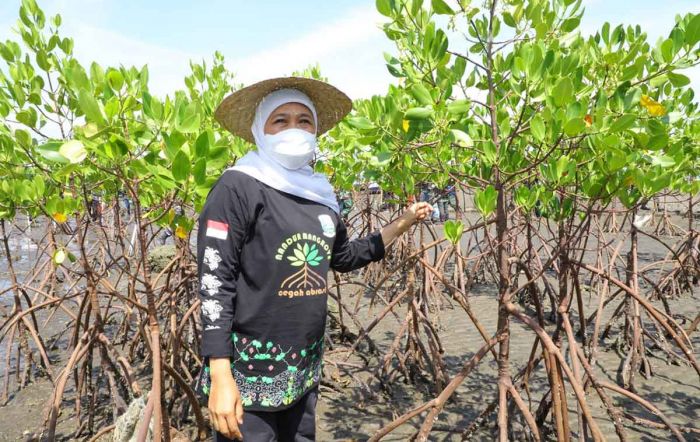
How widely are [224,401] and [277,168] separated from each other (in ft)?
2.48

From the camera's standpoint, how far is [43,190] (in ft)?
6.54

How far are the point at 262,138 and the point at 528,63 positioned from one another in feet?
2.98

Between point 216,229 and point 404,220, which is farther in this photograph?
point 404,220

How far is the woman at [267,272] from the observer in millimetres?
1323

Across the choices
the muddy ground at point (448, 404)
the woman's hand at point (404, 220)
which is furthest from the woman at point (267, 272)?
the muddy ground at point (448, 404)

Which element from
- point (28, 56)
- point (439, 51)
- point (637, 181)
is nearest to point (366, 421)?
point (637, 181)

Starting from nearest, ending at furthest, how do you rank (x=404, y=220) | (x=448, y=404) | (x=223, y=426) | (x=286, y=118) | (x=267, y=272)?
(x=223, y=426) → (x=267, y=272) → (x=286, y=118) → (x=404, y=220) → (x=448, y=404)

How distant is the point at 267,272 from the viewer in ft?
4.67

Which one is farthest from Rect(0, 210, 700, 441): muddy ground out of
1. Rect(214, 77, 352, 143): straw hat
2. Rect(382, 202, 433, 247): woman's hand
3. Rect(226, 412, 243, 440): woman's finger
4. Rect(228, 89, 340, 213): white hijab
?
Rect(214, 77, 352, 143): straw hat

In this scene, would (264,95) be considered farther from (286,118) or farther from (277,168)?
(277,168)

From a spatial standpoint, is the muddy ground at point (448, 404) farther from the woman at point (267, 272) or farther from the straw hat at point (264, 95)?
the straw hat at point (264, 95)

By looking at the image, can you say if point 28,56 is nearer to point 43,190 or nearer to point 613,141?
point 43,190

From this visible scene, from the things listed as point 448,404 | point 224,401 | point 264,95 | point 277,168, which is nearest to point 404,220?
point 277,168

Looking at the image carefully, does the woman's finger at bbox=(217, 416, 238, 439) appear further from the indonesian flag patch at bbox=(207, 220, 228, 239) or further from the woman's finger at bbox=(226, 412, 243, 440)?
the indonesian flag patch at bbox=(207, 220, 228, 239)
